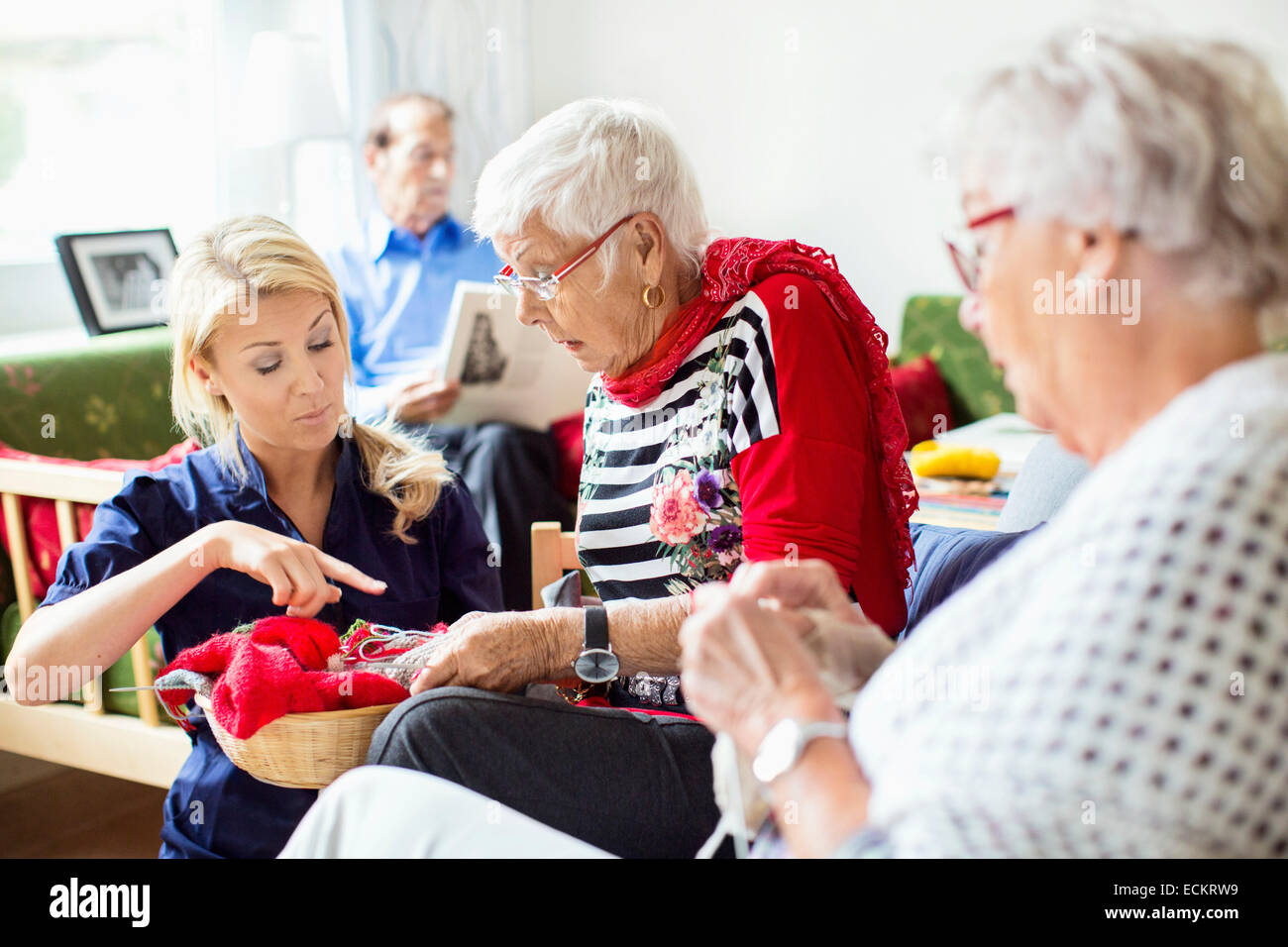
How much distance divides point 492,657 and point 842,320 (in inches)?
23.1

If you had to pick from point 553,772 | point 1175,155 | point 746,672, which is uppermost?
point 1175,155

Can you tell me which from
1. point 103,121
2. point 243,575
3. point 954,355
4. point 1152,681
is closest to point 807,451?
point 1152,681

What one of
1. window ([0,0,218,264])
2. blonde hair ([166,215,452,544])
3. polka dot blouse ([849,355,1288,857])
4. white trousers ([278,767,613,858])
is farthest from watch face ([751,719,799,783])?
window ([0,0,218,264])

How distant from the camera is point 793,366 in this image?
4.38ft

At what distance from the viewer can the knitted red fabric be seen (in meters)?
1.13

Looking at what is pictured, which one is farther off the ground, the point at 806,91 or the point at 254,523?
the point at 806,91

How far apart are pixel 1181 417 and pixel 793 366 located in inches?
25.1

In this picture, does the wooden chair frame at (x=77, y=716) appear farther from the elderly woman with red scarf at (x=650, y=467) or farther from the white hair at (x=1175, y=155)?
the white hair at (x=1175, y=155)

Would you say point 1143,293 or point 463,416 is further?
point 463,416

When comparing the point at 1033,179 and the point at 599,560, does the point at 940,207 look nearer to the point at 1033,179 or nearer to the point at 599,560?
the point at 1033,179

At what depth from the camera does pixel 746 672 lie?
883 millimetres

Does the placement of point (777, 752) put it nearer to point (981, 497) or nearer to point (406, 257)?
point (981, 497)

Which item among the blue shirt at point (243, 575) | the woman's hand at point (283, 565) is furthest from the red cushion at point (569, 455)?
the woman's hand at point (283, 565)
